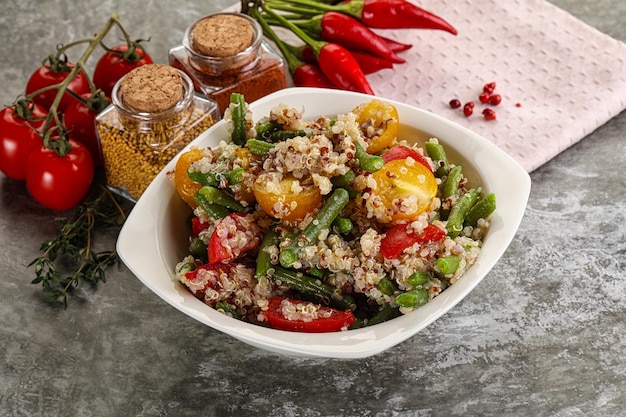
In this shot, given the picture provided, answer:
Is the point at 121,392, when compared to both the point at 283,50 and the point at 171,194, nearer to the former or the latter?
the point at 171,194

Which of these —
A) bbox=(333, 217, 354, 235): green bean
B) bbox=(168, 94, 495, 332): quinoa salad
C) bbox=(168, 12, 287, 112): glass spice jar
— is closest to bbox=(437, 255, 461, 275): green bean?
bbox=(168, 94, 495, 332): quinoa salad

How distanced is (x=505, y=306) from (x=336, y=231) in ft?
2.45

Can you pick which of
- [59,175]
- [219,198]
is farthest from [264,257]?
[59,175]


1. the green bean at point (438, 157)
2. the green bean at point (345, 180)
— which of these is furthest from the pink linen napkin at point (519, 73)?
the green bean at point (345, 180)

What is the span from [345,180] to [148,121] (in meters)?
0.90

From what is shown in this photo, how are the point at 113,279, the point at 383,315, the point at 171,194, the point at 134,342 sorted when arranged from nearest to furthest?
the point at 383,315 < the point at 171,194 < the point at 134,342 < the point at 113,279

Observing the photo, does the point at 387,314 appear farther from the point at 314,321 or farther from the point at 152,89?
the point at 152,89

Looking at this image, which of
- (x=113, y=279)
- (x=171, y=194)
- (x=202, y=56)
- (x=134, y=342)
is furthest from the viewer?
(x=202, y=56)

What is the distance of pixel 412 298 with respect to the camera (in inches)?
81.7

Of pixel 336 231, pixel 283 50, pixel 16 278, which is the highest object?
pixel 336 231

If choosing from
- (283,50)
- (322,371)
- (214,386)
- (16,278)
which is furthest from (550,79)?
(16,278)

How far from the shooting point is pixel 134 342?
2.59 meters

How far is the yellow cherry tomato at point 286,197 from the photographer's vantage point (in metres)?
2.14

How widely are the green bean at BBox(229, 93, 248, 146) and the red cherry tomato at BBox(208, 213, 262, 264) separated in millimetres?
272
